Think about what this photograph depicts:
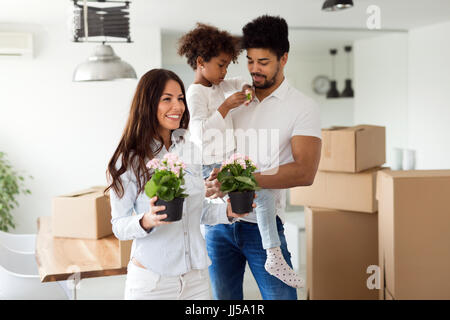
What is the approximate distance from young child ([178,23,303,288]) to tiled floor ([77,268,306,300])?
5.86 ft

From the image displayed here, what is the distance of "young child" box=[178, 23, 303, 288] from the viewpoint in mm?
1660

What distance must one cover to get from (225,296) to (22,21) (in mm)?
3629

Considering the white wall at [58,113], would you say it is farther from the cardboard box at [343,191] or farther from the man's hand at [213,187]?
the man's hand at [213,187]

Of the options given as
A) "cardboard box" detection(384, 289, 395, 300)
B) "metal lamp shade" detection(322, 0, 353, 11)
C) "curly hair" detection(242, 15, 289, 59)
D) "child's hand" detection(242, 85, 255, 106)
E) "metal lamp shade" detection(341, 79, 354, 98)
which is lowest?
"cardboard box" detection(384, 289, 395, 300)

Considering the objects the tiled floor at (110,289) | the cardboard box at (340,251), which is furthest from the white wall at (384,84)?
the cardboard box at (340,251)

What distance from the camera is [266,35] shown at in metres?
1.63

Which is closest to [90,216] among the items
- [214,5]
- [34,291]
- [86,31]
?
[34,291]

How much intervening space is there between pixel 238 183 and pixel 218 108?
1.34 ft

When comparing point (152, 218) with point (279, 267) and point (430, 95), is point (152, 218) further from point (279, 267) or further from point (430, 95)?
point (430, 95)

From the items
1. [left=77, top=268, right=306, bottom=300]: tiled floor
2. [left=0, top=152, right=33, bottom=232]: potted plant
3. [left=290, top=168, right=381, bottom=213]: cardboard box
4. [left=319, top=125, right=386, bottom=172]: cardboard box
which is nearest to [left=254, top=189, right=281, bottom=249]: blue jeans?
[left=319, top=125, right=386, bottom=172]: cardboard box

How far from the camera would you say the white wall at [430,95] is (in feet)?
16.3

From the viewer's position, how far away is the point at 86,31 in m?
2.45

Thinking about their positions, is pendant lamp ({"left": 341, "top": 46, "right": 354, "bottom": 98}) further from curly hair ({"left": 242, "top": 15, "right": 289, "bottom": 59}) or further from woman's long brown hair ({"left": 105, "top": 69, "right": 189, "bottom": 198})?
woman's long brown hair ({"left": 105, "top": 69, "right": 189, "bottom": 198})

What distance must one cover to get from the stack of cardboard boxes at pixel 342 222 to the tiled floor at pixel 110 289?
0.51 metres
